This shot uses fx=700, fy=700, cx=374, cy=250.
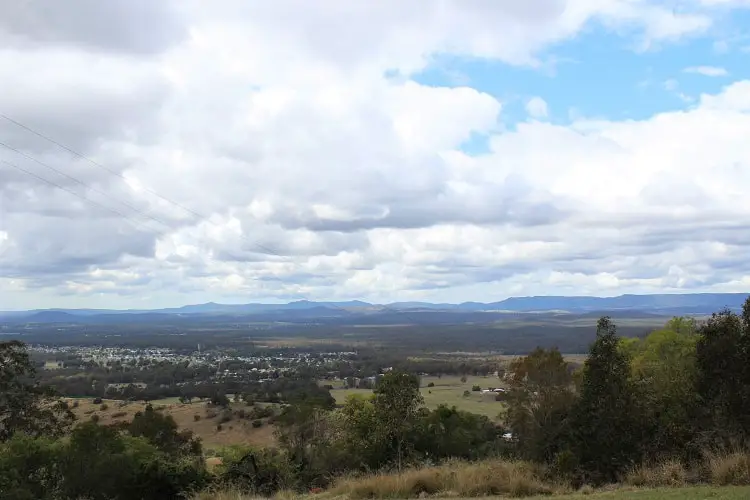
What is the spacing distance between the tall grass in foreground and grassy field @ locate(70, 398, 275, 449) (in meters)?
37.9

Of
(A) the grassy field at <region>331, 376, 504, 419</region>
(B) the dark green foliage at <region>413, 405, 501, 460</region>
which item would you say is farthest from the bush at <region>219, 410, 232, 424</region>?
(B) the dark green foliage at <region>413, 405, 501, 460</region>

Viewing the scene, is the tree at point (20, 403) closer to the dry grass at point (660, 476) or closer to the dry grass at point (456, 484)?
the dry grass at point (456, 484)

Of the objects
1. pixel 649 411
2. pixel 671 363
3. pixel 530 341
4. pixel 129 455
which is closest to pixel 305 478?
pixel 129 455

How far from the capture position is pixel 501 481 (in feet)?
42.4

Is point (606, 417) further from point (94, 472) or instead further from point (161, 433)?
point (161, 433)

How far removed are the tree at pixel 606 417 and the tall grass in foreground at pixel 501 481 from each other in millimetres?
1737

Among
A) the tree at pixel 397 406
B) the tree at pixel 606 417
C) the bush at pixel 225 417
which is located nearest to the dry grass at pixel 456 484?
the tree at pixel 606 417

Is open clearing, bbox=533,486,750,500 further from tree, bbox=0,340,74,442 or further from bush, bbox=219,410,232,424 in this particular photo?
bush, bbox=219,410,232,424

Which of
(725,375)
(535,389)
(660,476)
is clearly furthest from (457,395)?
(660,476)

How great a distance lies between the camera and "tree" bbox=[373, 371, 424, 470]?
29.8 m

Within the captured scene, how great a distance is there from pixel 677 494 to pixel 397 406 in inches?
780

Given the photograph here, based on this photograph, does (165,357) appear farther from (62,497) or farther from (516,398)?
(62,497)

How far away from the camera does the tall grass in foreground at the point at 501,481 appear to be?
12.3 meters

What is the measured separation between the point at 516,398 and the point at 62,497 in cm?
2949
